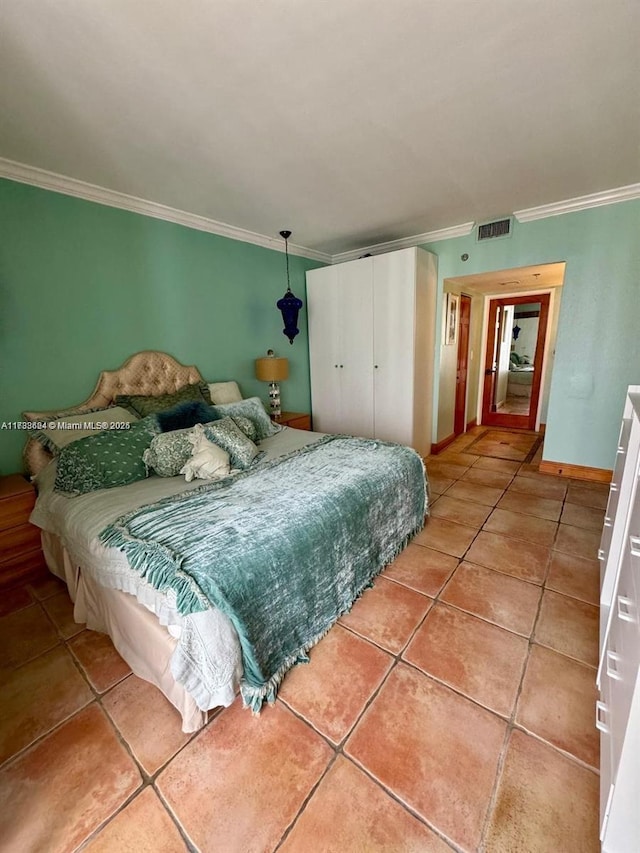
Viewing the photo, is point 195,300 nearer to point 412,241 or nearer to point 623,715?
point 412,241

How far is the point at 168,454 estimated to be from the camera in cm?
207

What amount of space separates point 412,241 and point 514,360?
2643mm

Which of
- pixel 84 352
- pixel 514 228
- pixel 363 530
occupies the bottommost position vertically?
pixel 363 530

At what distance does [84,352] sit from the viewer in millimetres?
2500

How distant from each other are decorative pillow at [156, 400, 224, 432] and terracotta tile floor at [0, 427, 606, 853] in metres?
1.21

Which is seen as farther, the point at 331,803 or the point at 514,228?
the point at 514,228

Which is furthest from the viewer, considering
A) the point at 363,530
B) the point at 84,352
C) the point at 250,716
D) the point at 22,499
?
the point at 84,352

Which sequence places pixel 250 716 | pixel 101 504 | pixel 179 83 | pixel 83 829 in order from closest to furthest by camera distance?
1. pixel 83 829
2. pixel 250 716
3. pixel 179 83
4. pixel 101 504

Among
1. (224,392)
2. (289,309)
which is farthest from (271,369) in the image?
(289,309)

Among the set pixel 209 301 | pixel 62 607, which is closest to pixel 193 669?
pixel 62 607

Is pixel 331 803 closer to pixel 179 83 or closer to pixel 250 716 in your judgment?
pixel 250 716

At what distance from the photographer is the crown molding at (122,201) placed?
2129 mm

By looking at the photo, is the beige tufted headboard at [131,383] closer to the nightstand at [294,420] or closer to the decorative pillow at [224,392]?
→ the decorative pillow at [224,392]

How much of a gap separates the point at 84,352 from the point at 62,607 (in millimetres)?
1677
